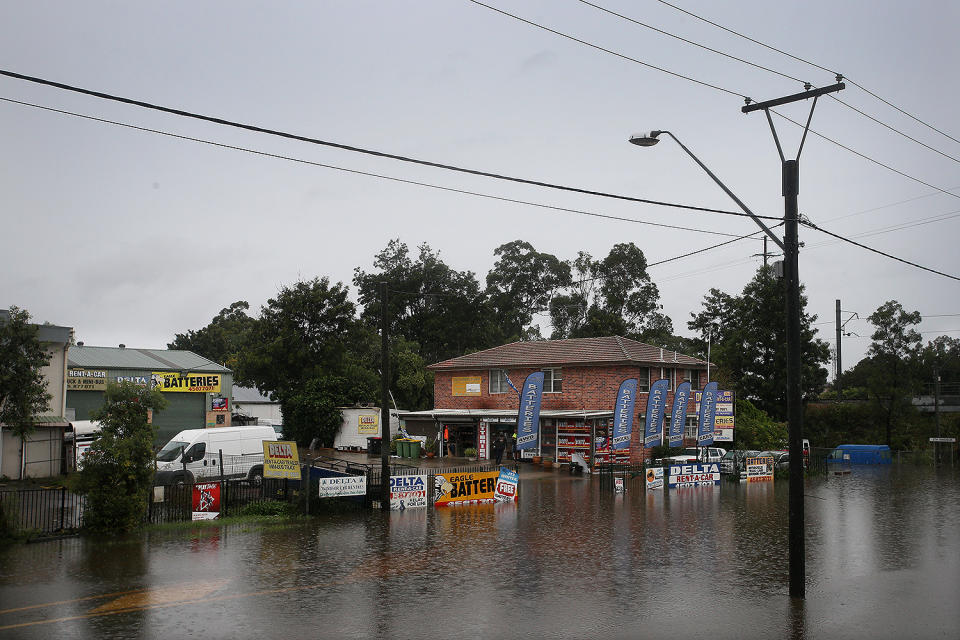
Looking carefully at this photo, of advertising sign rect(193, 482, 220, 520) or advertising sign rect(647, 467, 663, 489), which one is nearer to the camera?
advertising sign rect(193, 482, 220, 520)

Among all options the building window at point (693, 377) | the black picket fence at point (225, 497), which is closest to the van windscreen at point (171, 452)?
the black picket fence at point (225, 497)

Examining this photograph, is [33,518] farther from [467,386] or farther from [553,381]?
[467,386]

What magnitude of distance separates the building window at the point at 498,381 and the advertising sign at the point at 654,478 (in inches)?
635

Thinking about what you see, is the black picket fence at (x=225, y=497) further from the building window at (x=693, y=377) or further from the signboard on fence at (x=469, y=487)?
the building window at (x=693, y=377)

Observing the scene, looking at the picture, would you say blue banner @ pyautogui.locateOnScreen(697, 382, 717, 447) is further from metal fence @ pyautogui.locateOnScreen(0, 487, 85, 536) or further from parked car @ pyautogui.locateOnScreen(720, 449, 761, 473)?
metal fence @ pyautogui.locateOnScreen(0, 487, 85, 536)

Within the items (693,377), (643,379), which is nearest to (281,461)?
(643,379)

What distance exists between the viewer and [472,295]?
78.4m

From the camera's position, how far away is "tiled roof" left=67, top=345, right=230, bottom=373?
42.0 metres

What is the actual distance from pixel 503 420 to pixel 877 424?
100ft

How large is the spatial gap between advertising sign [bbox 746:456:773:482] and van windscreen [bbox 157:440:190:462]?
2435cm

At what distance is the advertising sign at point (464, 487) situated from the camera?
83.7 feet

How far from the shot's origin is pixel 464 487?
85.6ft


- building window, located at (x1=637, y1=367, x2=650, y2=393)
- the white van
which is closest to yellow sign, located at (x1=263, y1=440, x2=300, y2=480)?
the white van

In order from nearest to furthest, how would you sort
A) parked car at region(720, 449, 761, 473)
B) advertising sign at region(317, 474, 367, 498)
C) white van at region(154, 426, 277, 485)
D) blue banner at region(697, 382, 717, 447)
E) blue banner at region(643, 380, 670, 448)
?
advertising sign at region(317, 474, 367, 498), white van at region(154, 426, 277, 485), parked car at region(720, 449, 761, 473), blue banner at region(697, 382, 717, 447), blue banner at region(643, 380, 670, 448)
